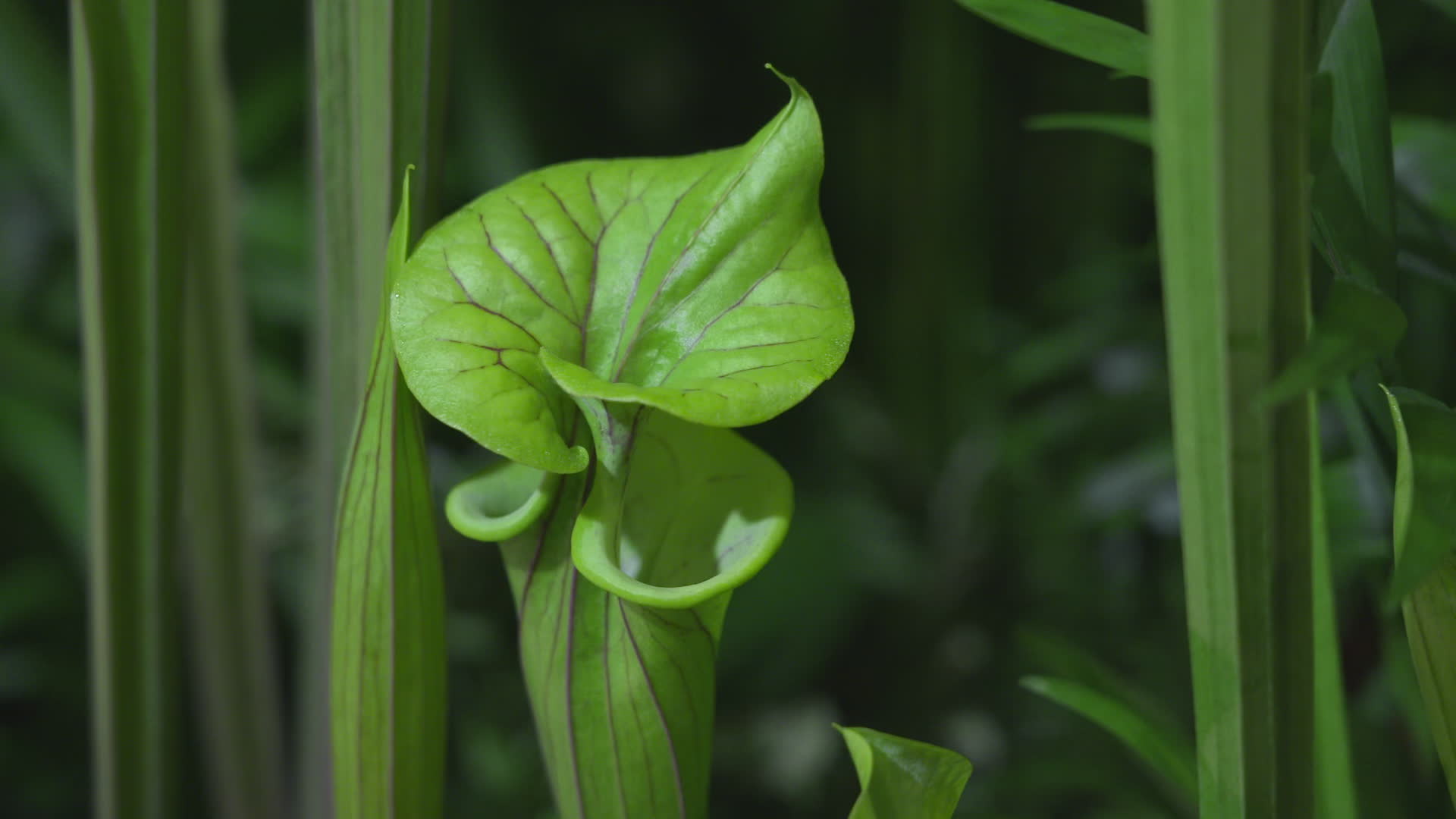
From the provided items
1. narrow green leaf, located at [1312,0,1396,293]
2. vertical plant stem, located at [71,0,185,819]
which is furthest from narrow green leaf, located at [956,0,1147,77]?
vertical plant stem, located at [71,0,185,819]

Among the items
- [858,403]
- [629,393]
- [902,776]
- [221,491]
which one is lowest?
[858,403]

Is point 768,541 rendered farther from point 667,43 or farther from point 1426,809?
point 667,43

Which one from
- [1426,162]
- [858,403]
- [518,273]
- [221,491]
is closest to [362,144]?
[518,273]

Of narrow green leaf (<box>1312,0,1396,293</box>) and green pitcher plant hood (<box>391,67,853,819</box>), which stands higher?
narrow green leaf (<box>1312,0,1396,293</box>)

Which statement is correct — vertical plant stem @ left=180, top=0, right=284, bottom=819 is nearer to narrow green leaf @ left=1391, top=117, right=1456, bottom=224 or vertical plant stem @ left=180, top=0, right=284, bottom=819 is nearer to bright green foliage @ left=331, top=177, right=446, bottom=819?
bright green foliage @ left=331, top=177, right=446, bottom=819

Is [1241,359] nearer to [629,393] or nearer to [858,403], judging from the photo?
[629,393]

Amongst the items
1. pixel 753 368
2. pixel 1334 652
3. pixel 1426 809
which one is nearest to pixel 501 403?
pixel 753 368
